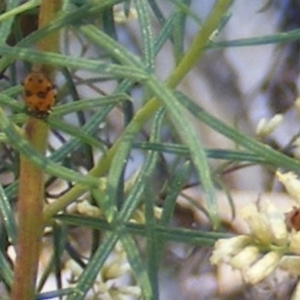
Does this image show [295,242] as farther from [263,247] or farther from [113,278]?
[113,278]

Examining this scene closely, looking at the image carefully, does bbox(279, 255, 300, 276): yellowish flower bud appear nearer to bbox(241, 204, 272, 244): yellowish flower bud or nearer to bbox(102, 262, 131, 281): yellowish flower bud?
bbox(241, 204, 272, 244): yellowish flower bud

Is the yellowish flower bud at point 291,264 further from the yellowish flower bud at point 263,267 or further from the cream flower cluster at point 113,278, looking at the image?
the cream flower cluster at point 113,278

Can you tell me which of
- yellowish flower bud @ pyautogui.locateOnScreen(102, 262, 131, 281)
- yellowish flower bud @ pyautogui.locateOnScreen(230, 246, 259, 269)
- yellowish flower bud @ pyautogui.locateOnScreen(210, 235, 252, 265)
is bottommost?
yellowish flower bud @ pyautogui.locateOnScreen(230, 246, 259, 269)

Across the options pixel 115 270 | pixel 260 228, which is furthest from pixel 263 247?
pixel 115 270

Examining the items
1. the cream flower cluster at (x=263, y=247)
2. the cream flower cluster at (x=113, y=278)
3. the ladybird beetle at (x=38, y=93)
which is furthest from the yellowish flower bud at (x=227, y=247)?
the cream flower cluster at (x=113, y=278)

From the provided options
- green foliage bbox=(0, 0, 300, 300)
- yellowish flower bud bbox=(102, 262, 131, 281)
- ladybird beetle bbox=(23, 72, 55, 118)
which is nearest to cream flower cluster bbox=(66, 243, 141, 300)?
yellowish flower bud bbox=(102, 262, 131, 281)

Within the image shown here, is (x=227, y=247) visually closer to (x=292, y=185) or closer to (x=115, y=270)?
(x=292, y=185)

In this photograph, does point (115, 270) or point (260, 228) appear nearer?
point (260, 228)

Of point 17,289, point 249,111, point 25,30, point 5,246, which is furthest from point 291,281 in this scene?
point 17,289
